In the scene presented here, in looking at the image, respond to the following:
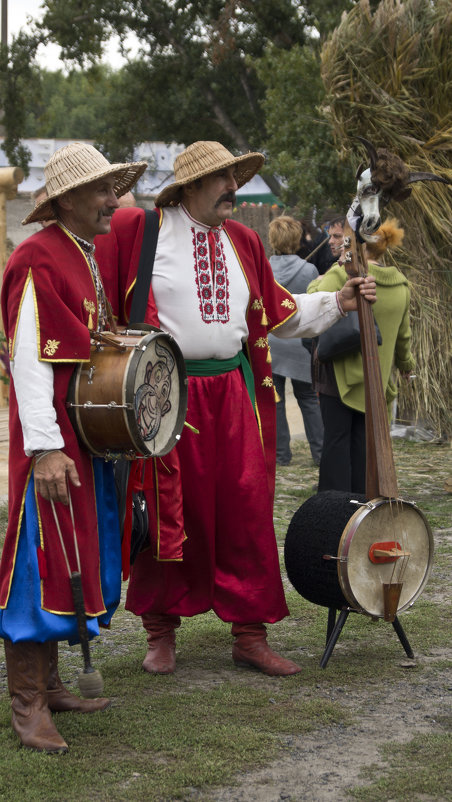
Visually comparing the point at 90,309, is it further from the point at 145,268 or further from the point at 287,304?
the point at 287,304

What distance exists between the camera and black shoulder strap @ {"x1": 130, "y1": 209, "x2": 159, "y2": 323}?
3973 mm

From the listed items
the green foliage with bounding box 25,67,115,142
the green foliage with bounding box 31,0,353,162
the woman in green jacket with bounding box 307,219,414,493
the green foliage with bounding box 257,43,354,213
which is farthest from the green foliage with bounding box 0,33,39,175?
the green foliage with bounding box 25,67,115,142

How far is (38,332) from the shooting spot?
3.36m

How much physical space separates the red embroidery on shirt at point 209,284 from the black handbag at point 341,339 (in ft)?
5.54

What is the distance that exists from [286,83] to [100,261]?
34.2 ft

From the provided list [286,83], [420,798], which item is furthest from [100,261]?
[286,83]

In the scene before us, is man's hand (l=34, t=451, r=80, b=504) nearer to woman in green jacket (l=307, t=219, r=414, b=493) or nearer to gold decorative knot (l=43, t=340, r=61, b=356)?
gold decorative knot (l=43, t=340, r=61, b=356)

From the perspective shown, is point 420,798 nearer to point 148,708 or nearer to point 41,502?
point 148,708

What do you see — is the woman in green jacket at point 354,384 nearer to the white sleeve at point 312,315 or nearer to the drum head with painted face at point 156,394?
the white sleeve at point 312,315

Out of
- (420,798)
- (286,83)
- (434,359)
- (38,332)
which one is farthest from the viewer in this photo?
(286,83)

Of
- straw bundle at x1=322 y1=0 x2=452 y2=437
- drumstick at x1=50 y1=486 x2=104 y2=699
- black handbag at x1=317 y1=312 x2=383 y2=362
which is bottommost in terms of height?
drumstick at x1=50 y1=486 x2=104 y2=699

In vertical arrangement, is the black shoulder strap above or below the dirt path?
above

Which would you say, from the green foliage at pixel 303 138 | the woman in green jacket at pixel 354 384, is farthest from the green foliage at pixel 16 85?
the woman in green jacket at pixel 354 384

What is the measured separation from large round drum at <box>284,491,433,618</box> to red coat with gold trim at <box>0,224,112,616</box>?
93 cm
